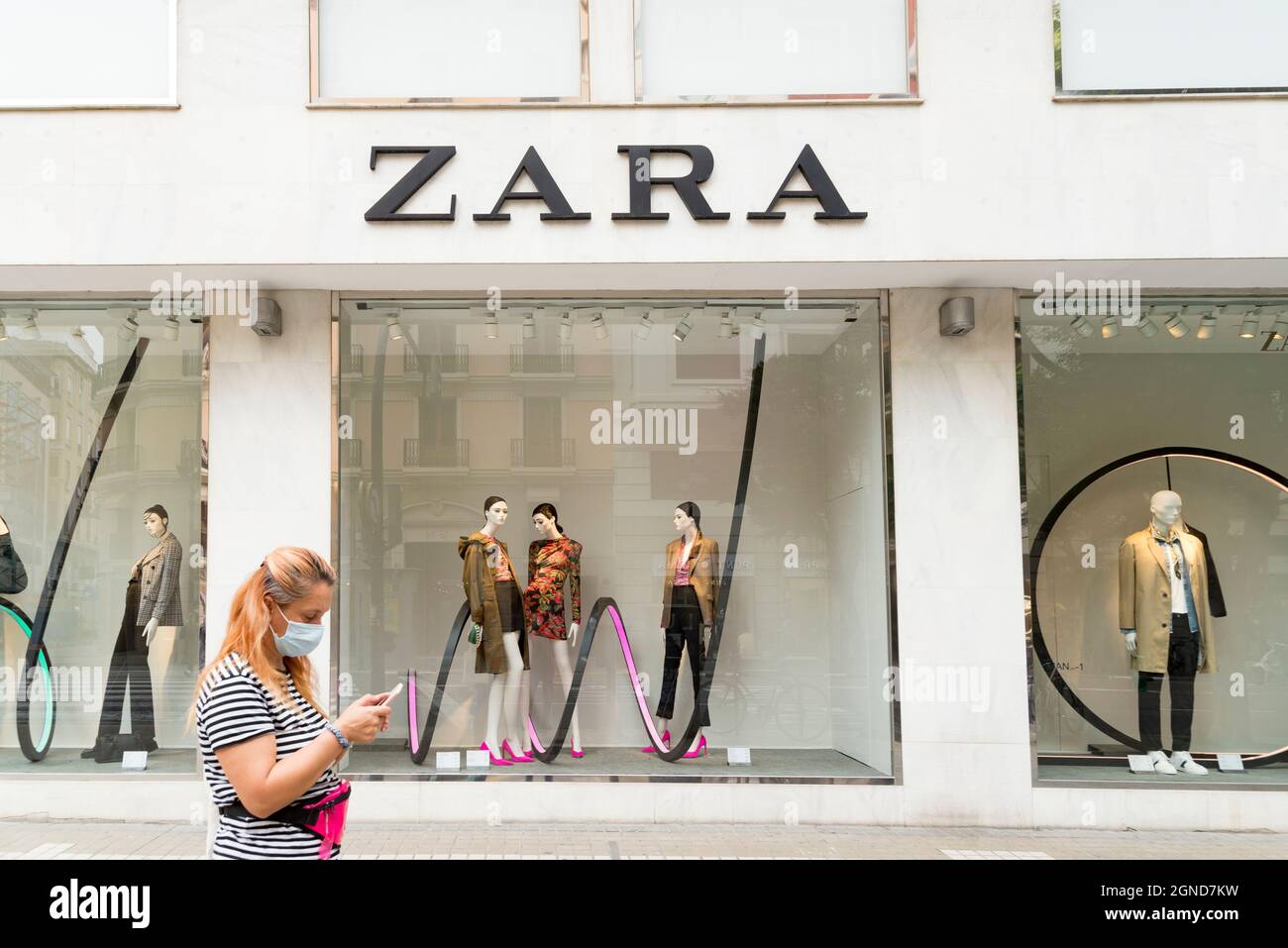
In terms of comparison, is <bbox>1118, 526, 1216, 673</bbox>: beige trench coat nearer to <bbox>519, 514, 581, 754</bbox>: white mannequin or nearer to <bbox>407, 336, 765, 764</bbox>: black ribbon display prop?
<bbox>407, 336, 765, 764</bbox>: black ribbon display prop

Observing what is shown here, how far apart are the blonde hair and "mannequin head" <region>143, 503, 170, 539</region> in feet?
19.0

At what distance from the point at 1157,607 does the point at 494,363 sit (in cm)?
525

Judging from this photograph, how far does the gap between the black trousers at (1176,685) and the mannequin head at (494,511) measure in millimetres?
4906

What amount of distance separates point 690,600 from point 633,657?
62cm

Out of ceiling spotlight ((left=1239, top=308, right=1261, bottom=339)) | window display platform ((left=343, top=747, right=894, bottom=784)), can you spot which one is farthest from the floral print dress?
ceiling spotlight ((left=1239, top=308, right=1261, bottom=339))

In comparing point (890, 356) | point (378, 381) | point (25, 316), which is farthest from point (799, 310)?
point (25, 316)

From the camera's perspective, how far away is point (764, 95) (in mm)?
6938

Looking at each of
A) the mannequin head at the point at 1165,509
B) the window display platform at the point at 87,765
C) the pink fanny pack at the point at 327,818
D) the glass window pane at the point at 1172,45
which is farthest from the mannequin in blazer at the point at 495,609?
the pink fanny pack at the point at 327,818

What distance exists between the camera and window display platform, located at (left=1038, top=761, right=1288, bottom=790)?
23.2 ft

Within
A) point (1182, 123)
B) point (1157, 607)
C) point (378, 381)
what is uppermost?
point (1182, 123)

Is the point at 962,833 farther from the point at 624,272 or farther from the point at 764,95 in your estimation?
the point at 764,95

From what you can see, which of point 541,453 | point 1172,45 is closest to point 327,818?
point 541,453

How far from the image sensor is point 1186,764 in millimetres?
7336

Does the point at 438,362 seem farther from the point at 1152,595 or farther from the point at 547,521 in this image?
the point at 1152,595
